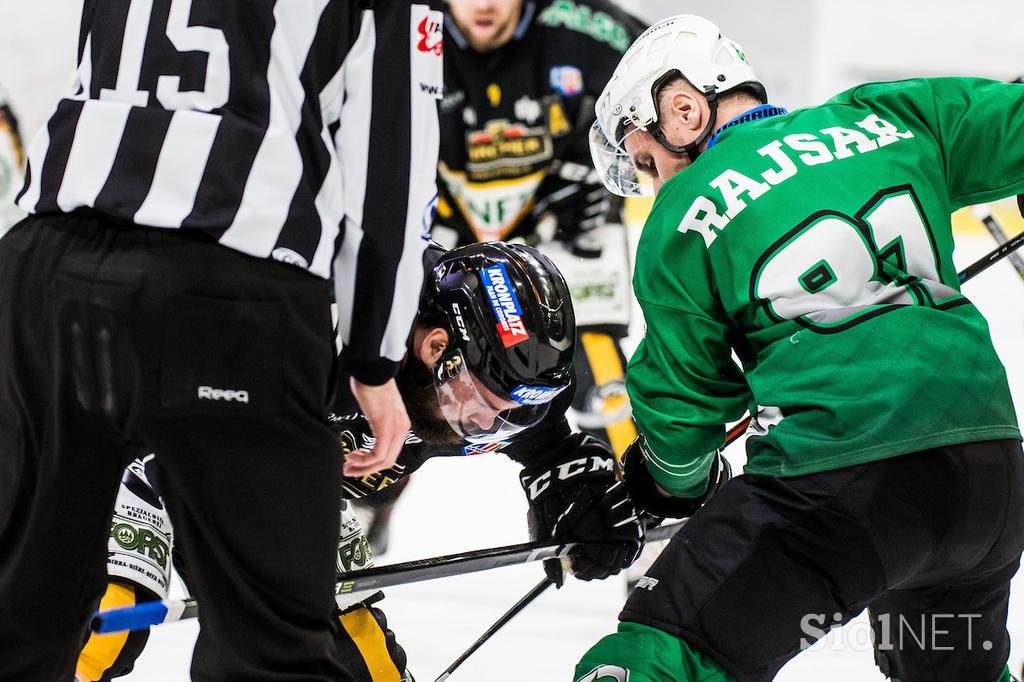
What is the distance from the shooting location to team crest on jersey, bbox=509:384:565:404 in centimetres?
201

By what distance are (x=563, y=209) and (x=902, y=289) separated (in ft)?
6.79

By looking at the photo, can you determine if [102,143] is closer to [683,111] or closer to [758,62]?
[683,111]

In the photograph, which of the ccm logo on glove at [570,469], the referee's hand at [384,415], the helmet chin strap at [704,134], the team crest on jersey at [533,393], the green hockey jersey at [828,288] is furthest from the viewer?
the ccm logo on glove at [570,469]

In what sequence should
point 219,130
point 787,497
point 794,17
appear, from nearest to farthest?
point 219,130
point 787,497
point 794,17

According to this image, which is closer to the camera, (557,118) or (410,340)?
(410,340)

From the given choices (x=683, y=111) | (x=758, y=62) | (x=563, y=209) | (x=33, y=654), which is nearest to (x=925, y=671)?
(x=683, y=111)

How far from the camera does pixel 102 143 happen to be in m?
1.29

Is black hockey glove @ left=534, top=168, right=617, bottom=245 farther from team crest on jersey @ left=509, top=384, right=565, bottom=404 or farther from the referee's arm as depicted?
the referee's arm

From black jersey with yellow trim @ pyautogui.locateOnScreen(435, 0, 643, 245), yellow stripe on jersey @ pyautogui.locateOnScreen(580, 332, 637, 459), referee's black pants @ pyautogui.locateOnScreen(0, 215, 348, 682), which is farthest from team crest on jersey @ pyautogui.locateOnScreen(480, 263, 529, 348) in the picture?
black jersey with yellow trim @ pyautogui.locateOnScreen(435, 0, 643, 245)

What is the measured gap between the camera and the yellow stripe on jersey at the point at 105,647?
1929mm

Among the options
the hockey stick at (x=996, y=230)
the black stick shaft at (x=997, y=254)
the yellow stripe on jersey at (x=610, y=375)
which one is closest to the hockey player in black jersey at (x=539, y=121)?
the yellow stripe on jersey at (x=610, y=375)

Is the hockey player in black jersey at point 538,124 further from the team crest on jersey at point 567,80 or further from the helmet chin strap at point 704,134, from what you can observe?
the helmet chin strap at point 704,134

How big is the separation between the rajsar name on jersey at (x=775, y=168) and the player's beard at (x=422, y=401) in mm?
553

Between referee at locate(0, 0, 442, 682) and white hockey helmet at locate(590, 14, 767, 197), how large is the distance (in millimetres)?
647
